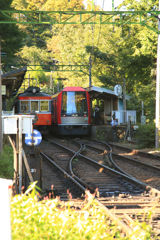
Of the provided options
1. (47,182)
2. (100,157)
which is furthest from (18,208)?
(100,157)

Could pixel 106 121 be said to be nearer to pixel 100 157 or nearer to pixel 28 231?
pixel 100 157

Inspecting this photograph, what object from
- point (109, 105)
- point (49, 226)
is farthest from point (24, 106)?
point (49, 226)

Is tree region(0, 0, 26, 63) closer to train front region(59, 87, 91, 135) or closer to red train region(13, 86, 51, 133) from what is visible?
red train region(13, 86, 51, 133)

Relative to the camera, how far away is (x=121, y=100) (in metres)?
26.0

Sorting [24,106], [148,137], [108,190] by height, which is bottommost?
[108,190]

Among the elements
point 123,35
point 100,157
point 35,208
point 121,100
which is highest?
point 123,35

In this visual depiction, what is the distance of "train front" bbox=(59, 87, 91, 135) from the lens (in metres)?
20.6

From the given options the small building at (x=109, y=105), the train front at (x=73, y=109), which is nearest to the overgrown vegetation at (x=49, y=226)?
the train front at (x=73, y=109)

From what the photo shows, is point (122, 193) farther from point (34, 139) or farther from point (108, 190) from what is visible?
point (34, 139)

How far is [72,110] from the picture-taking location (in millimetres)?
20688

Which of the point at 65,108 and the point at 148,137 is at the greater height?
the point at 65,108

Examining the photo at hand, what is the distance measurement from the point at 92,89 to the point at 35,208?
17.8 metres

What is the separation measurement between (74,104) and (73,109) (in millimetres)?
331

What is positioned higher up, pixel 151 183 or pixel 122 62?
pixel 122 62
